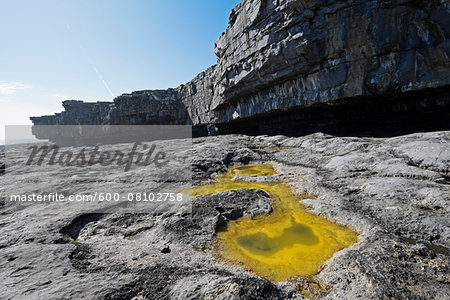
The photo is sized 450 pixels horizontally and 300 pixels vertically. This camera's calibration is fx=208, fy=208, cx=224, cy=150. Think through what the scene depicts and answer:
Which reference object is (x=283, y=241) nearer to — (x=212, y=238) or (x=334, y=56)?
(x=212, y=238)

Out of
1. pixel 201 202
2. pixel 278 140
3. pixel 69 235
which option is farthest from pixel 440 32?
pixel 69 235

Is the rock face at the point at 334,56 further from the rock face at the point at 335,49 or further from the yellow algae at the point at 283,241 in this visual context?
the yellow algae at the point at 283,241

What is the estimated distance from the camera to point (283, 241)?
3.94 metres

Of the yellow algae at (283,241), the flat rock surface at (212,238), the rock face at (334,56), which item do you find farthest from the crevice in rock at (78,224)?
the rock face at (334,56)

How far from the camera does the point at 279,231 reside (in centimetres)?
429

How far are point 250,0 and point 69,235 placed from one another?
19.1 metres

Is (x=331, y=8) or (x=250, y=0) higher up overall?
(x=250, y=0)

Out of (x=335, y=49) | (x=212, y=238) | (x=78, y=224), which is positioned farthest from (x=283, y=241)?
(x=335, y=49)

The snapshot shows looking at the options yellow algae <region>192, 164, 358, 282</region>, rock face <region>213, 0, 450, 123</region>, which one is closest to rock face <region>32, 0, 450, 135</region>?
rock face <region>213, 0, 450, 123</region>

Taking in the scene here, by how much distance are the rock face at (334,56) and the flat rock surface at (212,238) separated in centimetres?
515

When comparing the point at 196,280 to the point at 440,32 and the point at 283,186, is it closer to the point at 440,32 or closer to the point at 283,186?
the point at 283,186

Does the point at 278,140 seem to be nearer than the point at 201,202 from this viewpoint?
No

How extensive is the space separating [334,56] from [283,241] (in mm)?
12374

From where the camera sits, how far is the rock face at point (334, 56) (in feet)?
31.9
